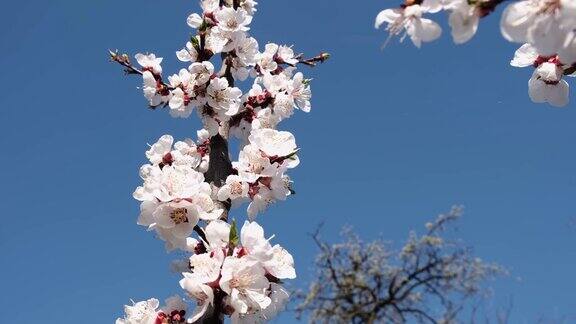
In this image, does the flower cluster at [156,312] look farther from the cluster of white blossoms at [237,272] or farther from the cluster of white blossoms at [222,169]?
the cluster of white blossoms at [237,272]

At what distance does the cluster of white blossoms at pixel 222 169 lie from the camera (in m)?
1.76

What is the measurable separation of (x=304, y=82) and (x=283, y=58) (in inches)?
8.6

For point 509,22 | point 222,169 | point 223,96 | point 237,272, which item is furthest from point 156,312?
point 509,22

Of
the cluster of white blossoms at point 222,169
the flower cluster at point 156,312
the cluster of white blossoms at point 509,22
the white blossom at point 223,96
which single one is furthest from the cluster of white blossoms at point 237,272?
the white blossom at point 223,96

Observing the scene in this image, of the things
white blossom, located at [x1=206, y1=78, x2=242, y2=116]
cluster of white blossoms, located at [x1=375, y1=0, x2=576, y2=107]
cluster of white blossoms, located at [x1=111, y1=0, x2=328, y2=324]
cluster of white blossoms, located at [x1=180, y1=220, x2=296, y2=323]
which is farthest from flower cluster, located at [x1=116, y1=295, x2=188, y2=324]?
cluster of white blossoms, located at [x1=375, y1=0, x2=576, y2=107]

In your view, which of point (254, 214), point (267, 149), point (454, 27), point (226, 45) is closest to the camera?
point (454, 27)

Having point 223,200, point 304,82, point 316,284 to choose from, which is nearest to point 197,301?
point 223,200

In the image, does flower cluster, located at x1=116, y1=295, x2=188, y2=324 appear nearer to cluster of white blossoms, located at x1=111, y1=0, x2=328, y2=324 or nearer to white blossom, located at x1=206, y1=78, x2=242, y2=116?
cluster of white blossoms, located at x1=111, y1=0, x2=328, y2=324

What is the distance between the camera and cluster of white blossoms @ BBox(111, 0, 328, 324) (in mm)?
1756

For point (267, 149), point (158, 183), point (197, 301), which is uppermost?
point (267, 149)

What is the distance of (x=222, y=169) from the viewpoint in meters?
2.54

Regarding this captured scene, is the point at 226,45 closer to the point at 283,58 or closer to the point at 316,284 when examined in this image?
the point at 283,58

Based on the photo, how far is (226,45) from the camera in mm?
2887

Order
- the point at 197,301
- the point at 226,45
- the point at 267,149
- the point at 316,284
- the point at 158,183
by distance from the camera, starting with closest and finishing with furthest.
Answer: the point at 197,301
the point at 158,183
the point at 267,149
the point at 226,45
the point at 316,284
